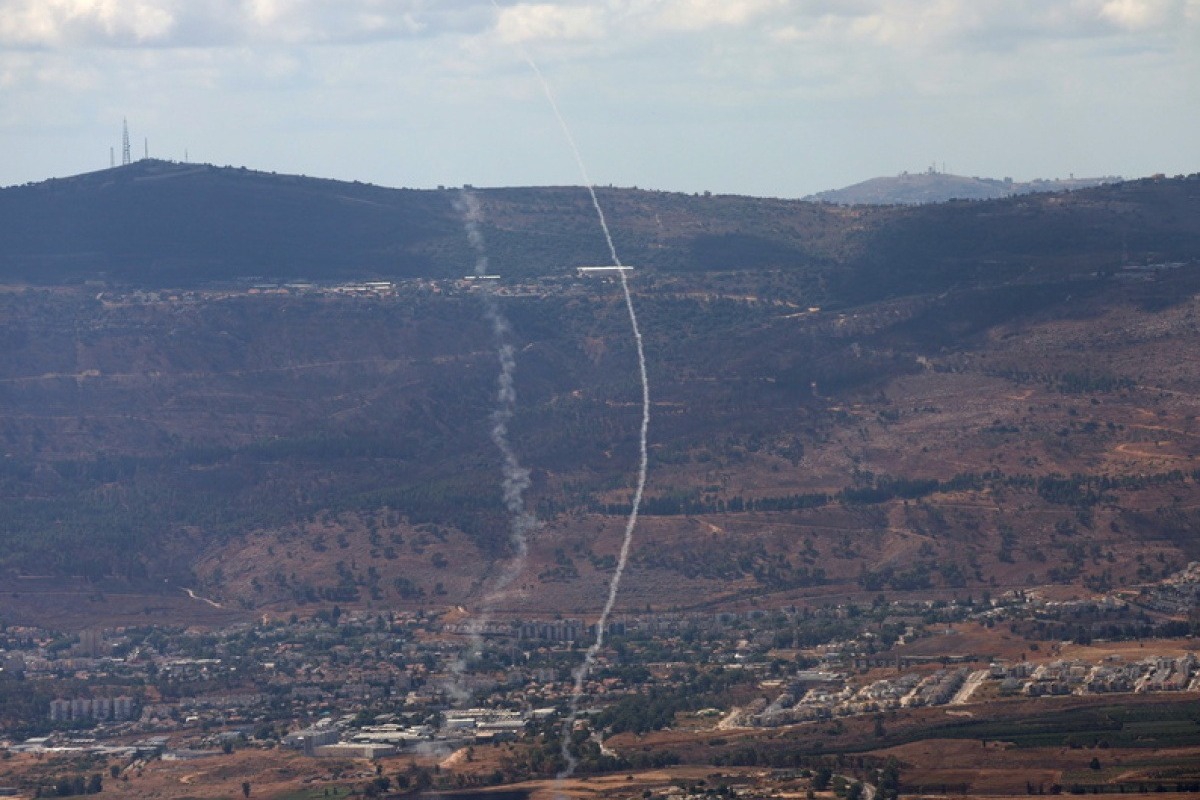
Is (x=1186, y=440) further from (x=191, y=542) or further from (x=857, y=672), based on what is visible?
(x=191, y=542)

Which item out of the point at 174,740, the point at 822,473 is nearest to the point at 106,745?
the point at 174,740

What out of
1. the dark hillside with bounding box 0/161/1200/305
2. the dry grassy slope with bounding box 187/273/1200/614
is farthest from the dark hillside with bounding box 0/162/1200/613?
the dark hillside with bounding box 0/161/1200/305

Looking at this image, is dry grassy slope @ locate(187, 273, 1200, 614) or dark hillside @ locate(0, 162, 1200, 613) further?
dark hillside @ locate(0, 162, 1200, 613)

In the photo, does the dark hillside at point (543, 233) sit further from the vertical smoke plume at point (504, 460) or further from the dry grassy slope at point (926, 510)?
the dry grassy slope at point (926, 510)

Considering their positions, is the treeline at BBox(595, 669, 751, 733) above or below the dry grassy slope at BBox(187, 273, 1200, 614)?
below

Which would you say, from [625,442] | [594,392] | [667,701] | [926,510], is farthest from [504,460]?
[667,701]

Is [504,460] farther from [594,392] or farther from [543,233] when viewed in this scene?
[543,233]

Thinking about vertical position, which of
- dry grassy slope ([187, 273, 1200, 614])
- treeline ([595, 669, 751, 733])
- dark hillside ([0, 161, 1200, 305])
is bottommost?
treeline ([595, 669, 751, 733])

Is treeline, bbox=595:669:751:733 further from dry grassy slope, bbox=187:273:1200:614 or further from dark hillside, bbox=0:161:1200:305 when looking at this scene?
dark hillside, bbox=0:161:1200:305
